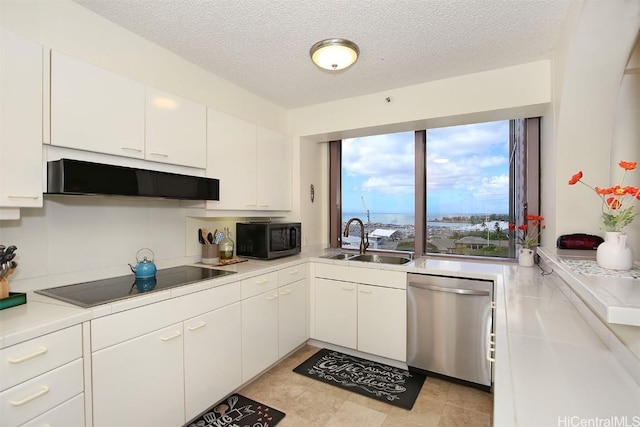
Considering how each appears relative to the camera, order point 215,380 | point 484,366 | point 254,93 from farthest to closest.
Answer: point 254,93 < point 484,366 < point 215,380

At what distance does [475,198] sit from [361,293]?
1.47 metres

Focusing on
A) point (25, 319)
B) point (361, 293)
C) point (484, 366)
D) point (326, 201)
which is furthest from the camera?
point (326, 201)

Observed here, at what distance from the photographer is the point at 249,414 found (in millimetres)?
2021

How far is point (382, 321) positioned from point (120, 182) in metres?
2.19

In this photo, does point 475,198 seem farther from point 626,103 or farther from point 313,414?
point 313,414

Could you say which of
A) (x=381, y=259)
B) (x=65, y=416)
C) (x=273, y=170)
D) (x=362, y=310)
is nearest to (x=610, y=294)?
(x=362, y=310)

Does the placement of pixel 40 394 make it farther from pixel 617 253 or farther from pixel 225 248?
pixel 617 253

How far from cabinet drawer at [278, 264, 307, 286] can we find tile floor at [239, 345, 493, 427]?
0.76 m

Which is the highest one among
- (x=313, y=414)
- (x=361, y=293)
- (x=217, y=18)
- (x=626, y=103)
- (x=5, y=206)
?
(x=217, y=18)

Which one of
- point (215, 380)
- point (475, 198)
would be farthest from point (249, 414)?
point (475, 198)

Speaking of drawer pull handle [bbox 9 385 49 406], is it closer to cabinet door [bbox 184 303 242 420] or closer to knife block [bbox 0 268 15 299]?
knife block [bbox 0 268 15 299]

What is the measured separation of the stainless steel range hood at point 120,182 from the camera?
1451mm

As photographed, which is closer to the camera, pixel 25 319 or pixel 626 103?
pixel 25 319

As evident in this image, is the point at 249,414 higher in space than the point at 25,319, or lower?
lower
